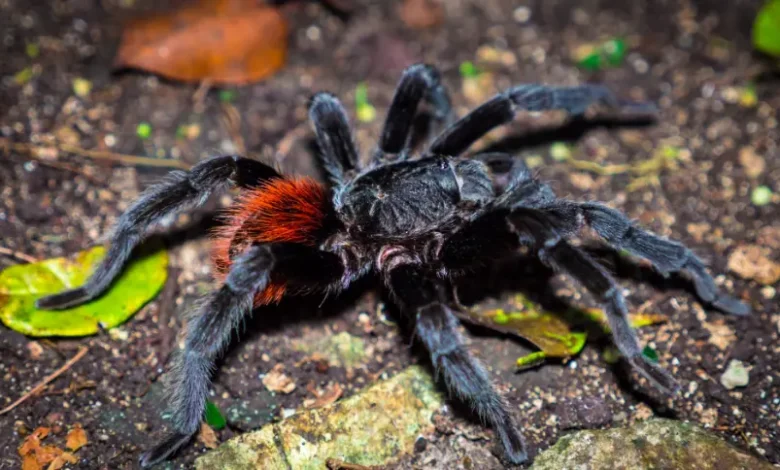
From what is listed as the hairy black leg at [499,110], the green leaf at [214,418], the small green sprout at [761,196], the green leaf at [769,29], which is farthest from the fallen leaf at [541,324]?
the green leaf at [769,29]

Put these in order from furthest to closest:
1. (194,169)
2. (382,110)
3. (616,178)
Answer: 1. (382,110)
2. (616,178)
3. (194,169)

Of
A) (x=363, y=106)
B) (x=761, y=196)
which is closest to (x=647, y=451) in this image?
(x=761, y=196)

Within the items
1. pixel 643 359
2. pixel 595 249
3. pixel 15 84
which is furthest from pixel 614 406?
pixel 15 84

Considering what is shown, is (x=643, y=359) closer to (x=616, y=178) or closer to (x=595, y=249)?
(x=595, y=249)

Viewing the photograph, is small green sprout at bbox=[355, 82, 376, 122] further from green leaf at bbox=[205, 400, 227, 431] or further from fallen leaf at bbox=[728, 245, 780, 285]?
fallen leaf at bbox=[728, 245, 780, 285]

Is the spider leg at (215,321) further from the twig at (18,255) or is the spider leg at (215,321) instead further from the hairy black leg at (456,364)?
the twig at (18,255)

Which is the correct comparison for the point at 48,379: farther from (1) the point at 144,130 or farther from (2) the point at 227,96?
(2) the point at 227,96
